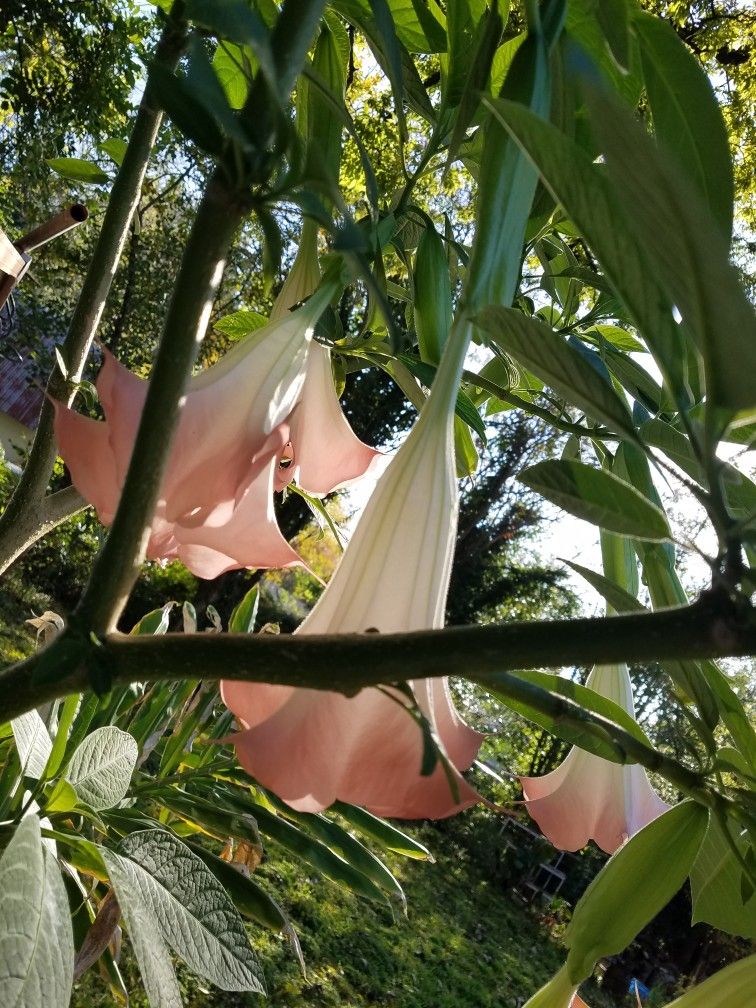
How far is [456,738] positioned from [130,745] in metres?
0.24

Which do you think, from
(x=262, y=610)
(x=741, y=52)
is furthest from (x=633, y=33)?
(x=262, y=610)

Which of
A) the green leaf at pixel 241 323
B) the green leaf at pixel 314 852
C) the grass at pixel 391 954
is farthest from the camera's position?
the grass at pixel 391 954

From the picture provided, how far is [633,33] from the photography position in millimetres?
254

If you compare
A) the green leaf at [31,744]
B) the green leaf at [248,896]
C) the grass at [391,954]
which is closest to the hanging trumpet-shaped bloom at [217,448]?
the green leaf at [31,744]

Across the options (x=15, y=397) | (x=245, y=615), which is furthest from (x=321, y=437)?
(x=15, y=397)

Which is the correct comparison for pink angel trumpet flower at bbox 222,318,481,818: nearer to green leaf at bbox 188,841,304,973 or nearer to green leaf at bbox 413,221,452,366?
green leaf at bbox 413,221,452,366

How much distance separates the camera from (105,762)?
43 cm

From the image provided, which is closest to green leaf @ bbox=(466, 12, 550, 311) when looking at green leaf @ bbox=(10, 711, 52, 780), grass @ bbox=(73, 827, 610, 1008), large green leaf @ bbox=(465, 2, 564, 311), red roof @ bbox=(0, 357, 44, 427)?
large green leaf @ bbox=(465, 2, 564, 311)

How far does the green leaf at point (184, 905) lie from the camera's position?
313mm

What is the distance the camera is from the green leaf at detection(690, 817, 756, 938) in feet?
0.96

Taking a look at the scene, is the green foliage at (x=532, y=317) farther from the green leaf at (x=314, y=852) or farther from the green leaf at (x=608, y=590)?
the green leaf at (x=314, y=852)

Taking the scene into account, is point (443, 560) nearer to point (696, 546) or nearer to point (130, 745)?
point (696, 546)

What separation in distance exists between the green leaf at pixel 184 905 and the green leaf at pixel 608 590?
0.57 feet

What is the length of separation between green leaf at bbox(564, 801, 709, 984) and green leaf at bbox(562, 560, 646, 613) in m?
0.06
